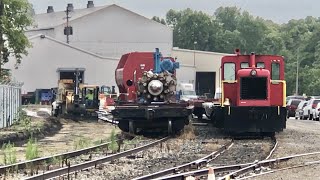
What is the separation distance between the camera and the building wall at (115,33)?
9975 centimetres

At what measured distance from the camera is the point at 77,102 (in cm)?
4541

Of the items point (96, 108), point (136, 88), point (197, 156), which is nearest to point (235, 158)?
point (197, 156)

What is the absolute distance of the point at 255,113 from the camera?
25672mm

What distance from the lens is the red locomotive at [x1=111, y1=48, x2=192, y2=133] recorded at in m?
26.2

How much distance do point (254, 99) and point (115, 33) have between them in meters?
75.4

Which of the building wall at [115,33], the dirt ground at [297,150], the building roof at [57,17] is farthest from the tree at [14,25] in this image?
the dirt ground at [297,150]

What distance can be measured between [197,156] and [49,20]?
100828 millimetres

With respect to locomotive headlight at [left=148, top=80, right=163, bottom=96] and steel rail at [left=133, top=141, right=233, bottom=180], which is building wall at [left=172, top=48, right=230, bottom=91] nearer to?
locomotive headlight at [left=148, top=80, right=163, bottom=96]

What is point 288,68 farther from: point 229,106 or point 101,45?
point 229,106

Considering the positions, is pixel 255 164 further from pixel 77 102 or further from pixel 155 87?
pixel 77 102

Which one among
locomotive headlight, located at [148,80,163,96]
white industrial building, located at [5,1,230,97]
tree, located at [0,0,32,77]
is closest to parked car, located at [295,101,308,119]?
locomotive headlight, located at [148,80,163,96]

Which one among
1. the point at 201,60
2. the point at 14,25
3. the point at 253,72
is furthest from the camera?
the point at 201,60

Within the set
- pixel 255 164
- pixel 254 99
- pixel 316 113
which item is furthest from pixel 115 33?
pixel 255 164

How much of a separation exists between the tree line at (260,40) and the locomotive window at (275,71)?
82943 millimetres
